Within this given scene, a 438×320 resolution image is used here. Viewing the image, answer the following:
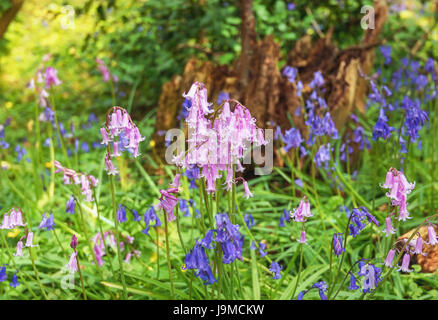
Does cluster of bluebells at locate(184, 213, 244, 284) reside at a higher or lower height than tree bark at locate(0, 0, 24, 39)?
lower

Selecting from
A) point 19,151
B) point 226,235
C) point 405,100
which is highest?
point 405,100

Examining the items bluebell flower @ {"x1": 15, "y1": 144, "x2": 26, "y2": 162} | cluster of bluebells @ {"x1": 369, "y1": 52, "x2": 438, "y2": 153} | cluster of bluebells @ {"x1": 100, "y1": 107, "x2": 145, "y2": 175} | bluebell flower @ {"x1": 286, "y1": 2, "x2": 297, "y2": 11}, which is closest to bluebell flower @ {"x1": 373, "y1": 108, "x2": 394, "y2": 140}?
cluster of bluebells @ {"x1": 369, "y1": 52, "x2": 438, "y2": 153}

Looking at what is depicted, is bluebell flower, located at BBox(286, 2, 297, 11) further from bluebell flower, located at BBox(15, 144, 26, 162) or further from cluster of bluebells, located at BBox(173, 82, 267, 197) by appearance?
cluster of bluebells, located at BBox(173, 82, 267, 197)

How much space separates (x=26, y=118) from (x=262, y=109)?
4.23 m

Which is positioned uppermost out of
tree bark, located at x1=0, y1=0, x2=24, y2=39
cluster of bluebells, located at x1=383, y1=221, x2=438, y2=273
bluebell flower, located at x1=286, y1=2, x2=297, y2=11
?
bluebell flower, located at x1=286, y1=2, x2=297, y2=11

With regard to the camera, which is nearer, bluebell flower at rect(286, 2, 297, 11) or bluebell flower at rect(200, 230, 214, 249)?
bluebell flower at rect(200, 230, 214, 249)

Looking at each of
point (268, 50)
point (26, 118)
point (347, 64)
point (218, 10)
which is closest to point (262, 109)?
point (268, 50)

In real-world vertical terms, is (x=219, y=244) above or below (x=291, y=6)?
below

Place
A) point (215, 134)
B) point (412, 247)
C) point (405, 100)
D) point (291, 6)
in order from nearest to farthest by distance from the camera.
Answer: point (215, 134) → point (412, 247) → point (405, 100) → point (291, 6)

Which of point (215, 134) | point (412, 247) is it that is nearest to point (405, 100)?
point (412, 247)

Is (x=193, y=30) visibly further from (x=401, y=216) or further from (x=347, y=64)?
(x=401, y=216)

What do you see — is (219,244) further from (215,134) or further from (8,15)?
(8,15)

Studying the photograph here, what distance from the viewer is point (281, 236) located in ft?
11.0

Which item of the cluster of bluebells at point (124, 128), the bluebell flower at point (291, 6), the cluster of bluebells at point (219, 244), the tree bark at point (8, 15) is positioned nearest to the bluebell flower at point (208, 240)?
the cluster of bluebells at point (219, 244)
